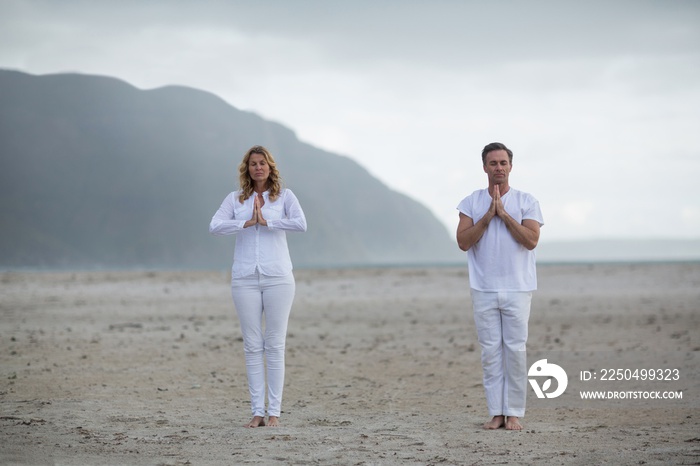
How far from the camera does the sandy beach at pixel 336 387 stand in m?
6.27

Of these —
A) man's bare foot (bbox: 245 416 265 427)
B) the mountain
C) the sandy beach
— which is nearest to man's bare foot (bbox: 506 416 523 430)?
the sandy beach

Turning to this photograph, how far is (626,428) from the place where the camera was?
724 centimetres

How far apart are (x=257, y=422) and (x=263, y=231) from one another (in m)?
1.70

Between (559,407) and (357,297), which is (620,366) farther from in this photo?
(357,297)

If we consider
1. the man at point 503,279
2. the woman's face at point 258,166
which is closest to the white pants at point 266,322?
the woman's face at point 258,166

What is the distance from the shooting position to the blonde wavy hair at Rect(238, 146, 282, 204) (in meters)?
7.43

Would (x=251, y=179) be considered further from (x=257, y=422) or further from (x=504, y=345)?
(x=504, y=345)

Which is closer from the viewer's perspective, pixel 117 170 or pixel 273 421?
pixel 273 421

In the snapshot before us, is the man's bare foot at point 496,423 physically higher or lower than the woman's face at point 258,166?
lower

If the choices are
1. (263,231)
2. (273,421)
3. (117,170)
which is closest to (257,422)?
(273,421)

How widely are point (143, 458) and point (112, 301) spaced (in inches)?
760

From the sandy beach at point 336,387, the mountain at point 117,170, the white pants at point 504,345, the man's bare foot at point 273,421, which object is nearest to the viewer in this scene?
the sandy beach at point 336,387

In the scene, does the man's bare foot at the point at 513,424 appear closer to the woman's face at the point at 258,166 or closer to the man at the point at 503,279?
the man at the point at 503,279

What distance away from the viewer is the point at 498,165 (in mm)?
7035
